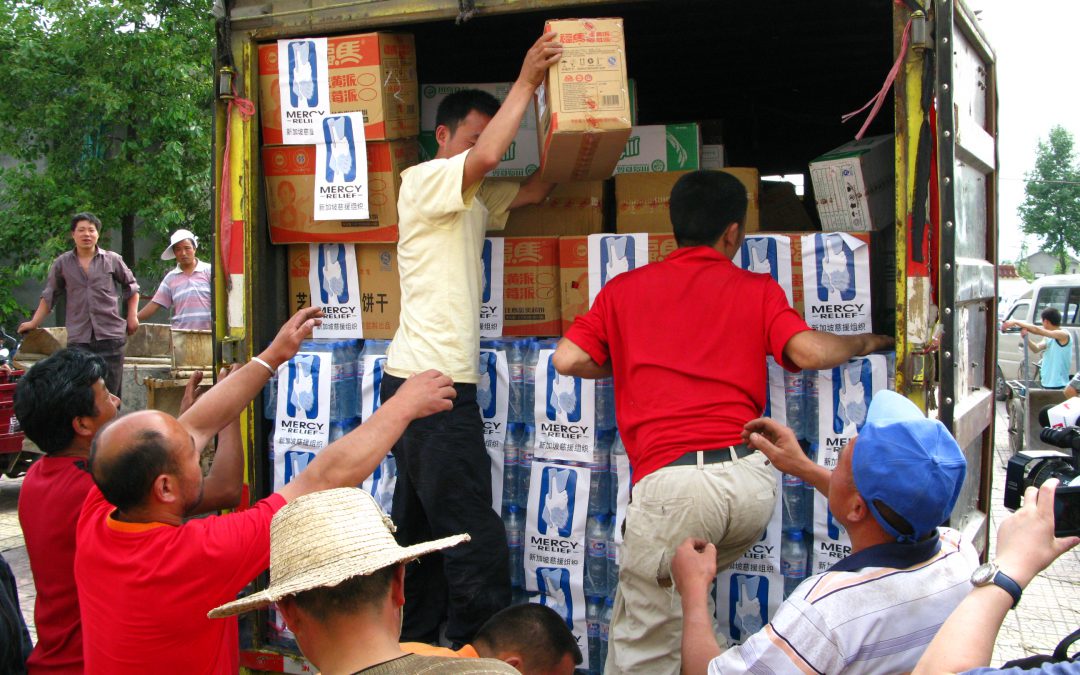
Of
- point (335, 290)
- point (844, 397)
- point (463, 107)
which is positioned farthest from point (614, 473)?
point (463, 107)

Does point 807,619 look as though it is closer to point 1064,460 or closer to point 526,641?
point 526,641

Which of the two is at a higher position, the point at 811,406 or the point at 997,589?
the point at 811,406

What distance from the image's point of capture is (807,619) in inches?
74.0

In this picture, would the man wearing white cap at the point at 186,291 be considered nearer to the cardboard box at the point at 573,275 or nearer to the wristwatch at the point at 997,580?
the cardboard box at the point at 573,275

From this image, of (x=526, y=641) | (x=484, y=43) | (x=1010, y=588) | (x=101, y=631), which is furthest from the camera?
(x=484, y=43)

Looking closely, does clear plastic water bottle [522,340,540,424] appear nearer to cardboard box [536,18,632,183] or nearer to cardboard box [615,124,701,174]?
cardboard box [536,18,632,183]

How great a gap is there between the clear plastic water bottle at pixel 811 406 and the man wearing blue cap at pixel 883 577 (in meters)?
1.42

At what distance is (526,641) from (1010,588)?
54.8 inches

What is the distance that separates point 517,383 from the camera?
3.73 metres

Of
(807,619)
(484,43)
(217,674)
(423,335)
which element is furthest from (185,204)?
(807,619)

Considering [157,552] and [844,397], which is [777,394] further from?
[157,552]

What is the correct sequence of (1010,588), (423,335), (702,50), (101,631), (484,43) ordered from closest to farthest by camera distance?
1. (1010,588)
2. (101,631)
3. (423,335)
4. (484,43)
5. (702,50)

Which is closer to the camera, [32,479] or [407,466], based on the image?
[32,479]

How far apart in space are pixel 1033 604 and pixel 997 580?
4433 millimetres
